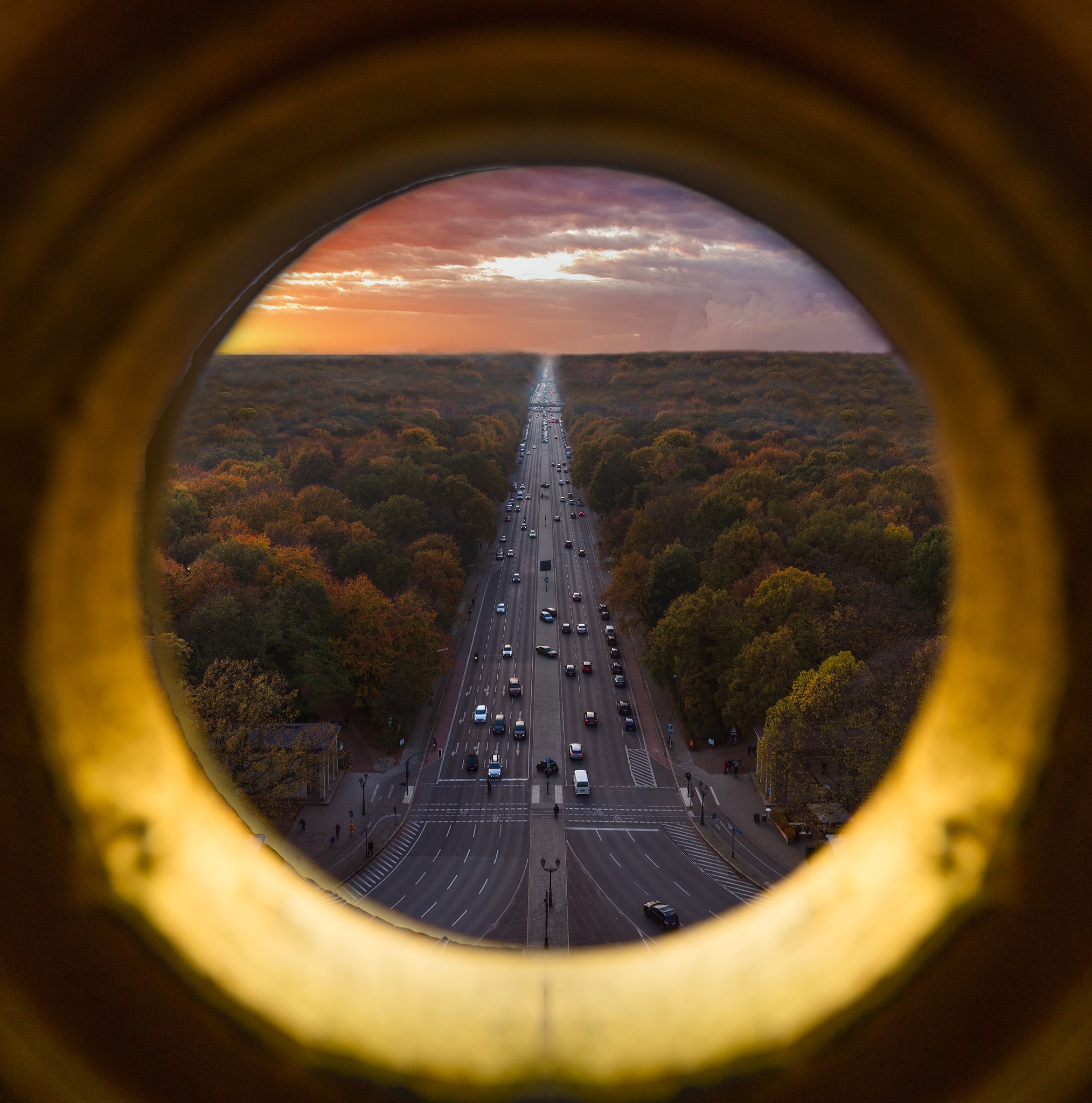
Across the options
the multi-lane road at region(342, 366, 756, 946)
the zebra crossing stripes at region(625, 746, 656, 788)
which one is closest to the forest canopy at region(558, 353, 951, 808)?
the zebra crossing stripes at region(625, 746, 656, 788)

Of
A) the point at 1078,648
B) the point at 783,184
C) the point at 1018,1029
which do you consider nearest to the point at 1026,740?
the point at 1078,648

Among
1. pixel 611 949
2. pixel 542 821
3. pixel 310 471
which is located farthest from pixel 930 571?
pixel 310 471

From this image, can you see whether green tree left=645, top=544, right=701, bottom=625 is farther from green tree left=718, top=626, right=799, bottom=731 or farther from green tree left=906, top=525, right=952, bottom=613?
green tree left=906, top=525, right=952, bottom=613

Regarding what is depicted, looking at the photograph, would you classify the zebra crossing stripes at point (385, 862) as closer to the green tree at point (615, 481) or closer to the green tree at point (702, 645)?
the green tree at point (702, 645)

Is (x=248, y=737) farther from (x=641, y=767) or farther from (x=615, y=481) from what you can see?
(x=615, y=481)

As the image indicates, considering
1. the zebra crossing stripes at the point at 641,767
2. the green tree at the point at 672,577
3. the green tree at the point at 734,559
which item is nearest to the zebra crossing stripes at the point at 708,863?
the zebra crossing stripes at the point at 641,767

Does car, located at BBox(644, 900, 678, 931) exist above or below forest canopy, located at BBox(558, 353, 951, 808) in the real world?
below

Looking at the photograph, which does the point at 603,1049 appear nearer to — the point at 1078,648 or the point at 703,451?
the point at 1078,648
